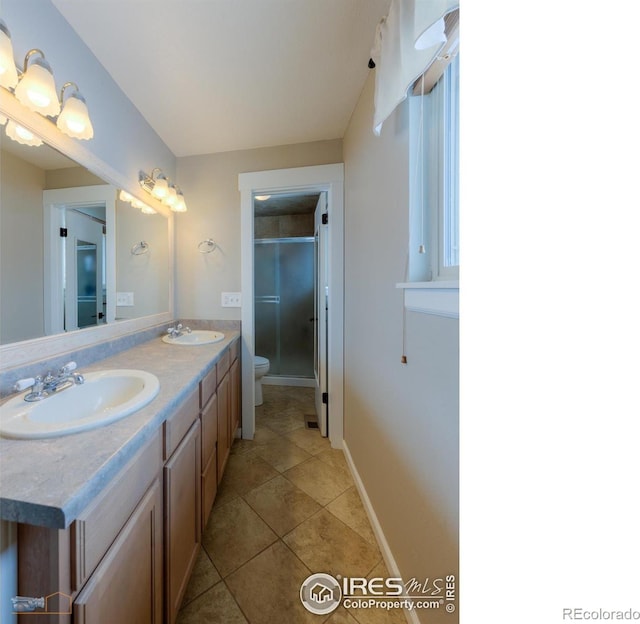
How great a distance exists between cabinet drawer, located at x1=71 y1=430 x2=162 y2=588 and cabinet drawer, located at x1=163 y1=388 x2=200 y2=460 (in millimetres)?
79

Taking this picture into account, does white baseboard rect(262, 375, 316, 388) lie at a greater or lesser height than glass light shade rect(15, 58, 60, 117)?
lesser

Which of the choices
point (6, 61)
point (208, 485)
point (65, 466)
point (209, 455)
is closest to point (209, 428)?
point (209, 455)

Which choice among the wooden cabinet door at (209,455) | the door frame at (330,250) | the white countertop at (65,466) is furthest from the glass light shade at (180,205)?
the white countertop at (65,466)

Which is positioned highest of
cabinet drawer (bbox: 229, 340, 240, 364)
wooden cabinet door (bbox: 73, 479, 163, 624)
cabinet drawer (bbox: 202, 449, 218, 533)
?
cabinet drawer (bbox: 229, 340, 240, 364)

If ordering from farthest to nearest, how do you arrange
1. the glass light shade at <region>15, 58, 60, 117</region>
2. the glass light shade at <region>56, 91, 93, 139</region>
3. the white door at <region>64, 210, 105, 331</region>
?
the white door at <region>64, 210, 105, 331</region> < the glass light shade at <region>56, 91, 93, 139</region> < the glass light shade at <region>15, 58, 60, 117</region>

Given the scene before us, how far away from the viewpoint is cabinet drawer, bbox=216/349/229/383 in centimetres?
140

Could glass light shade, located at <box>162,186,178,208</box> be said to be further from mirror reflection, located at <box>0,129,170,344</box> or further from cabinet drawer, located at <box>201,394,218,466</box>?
cabinet drawer, located at <box>201,394,218,466</box>

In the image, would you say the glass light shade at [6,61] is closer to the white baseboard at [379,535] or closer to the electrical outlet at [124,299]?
the electrical outlet at [124,299]

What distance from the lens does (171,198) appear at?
1.71 metres

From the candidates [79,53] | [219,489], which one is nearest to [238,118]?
[79,53]

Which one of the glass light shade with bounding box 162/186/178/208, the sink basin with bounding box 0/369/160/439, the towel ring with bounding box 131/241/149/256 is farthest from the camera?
the glass light shade with bounding box 162/186/178/208

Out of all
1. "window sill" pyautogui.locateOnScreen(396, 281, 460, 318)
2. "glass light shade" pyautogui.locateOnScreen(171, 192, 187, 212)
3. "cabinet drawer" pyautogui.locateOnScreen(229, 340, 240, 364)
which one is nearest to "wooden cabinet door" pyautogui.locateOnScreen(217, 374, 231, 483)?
"cabinet drawer" pyautogui.locateOnScreen(229, 340, 240, 364)
